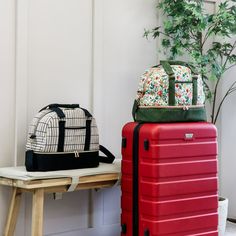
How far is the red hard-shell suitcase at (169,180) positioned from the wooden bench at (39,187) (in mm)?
138

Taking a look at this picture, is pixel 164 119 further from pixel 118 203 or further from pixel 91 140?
pixel 118 203

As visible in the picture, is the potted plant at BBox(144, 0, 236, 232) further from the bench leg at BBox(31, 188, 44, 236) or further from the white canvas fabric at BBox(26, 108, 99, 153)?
the bench leg at BBox(31, 188, 44, 236)

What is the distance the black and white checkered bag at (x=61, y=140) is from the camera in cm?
265

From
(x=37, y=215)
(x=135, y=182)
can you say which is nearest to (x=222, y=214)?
(x=135, y=182)

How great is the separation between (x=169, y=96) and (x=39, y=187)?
920 mm

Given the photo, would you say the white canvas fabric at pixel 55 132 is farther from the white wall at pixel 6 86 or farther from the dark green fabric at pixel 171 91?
the dark green fabric at pixel 171 91

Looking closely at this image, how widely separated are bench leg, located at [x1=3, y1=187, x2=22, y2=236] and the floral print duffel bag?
85 centimetres

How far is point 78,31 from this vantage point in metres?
3.16

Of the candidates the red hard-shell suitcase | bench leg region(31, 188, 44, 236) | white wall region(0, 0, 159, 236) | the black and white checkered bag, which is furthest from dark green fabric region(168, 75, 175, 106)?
bench leg region(31, 188, 44, 236)

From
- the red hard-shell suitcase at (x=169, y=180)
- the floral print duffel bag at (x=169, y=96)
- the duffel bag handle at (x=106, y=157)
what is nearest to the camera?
the red hard-shell suitcase at (x=169, y=180)

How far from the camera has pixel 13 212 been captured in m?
2.75

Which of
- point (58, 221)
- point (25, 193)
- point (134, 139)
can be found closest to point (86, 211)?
point (58, 221)

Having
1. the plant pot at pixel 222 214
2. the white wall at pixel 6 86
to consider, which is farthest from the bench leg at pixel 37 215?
the plant pot at pixel 222 214

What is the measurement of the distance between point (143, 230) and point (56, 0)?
158cm
